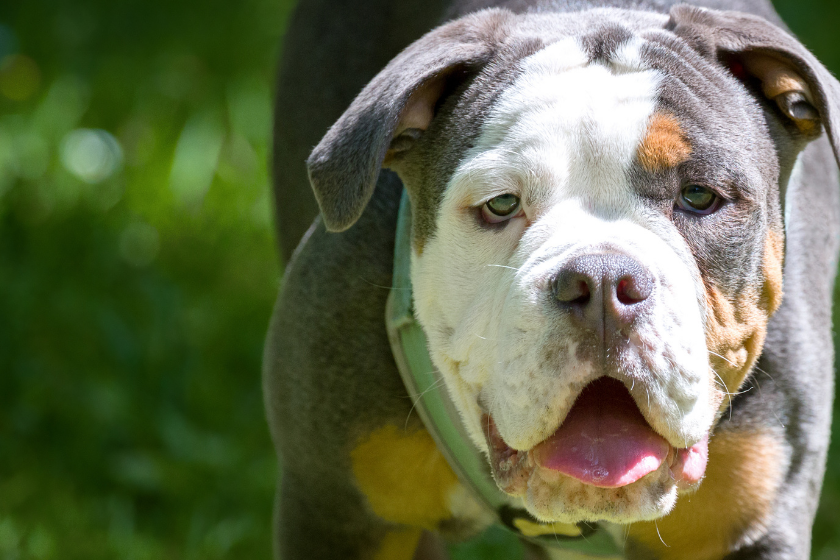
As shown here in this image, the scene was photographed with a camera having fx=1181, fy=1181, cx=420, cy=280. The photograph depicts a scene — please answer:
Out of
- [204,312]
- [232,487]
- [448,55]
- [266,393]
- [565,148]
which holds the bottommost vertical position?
[232,487]

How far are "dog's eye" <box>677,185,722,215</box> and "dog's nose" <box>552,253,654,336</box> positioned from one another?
0.26 m

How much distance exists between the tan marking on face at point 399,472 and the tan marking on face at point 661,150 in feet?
3.04

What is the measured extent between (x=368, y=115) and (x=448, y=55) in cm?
22

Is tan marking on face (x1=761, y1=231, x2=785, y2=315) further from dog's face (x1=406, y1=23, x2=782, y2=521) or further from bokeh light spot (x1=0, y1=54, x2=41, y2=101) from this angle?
bokeh light spot (x1=0, y1=54, x2=41, y2=101)

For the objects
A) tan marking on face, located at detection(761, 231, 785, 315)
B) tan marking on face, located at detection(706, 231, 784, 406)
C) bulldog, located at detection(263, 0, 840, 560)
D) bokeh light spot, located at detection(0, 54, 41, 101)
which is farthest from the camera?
bokeh light spot, located at detection(0, 54, 41, 101)

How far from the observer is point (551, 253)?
7.48ft

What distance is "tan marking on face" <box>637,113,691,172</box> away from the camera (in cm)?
233

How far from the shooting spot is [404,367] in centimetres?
281

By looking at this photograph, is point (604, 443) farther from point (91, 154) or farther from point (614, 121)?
point (91, 154)

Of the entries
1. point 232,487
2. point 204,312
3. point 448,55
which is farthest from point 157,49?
point 448,55

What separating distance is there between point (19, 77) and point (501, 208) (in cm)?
479

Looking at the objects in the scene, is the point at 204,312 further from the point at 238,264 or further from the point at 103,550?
the point at 103,550

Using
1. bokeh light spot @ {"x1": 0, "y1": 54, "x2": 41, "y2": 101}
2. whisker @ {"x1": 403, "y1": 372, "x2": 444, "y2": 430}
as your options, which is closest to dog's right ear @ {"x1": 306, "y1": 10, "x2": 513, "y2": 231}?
whisker @ {"x1": 403, "y1": 372, "x2": 444, "y2": 430}

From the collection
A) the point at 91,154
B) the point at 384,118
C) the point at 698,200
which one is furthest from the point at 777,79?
the point at 91,154
